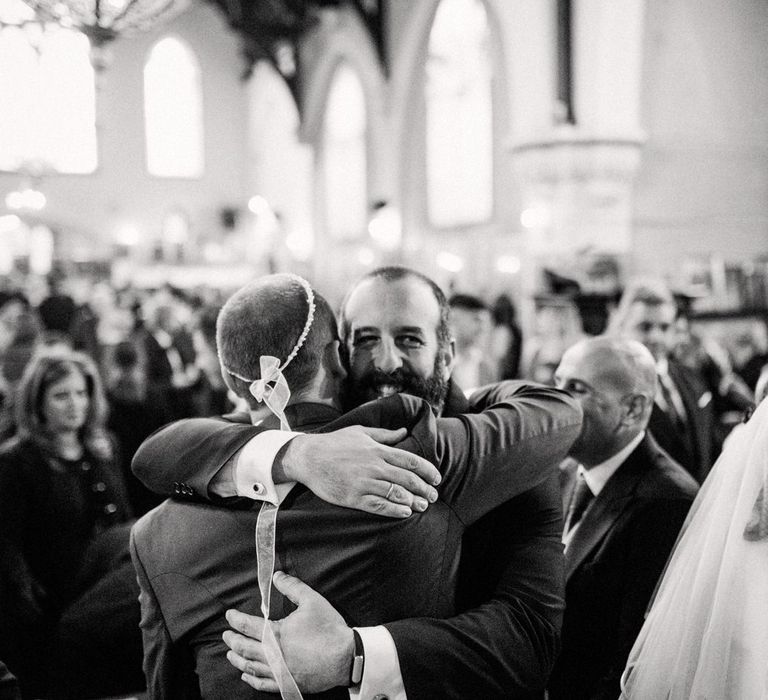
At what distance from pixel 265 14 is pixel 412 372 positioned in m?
14.9

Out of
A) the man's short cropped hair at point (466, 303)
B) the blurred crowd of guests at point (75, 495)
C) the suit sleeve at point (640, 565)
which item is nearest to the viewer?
the suit sleeve at point (640, 565)

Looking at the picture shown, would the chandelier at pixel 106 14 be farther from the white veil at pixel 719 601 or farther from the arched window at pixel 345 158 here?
the arched window at pixel 345 158

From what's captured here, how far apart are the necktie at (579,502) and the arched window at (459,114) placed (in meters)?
9.21

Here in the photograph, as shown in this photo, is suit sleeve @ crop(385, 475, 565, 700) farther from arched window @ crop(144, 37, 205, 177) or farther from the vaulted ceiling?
arched window @ crop(144, 37, 205, 177)

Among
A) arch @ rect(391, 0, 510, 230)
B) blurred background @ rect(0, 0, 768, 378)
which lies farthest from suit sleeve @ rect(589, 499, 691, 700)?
arch @ rect(391, 0, 510, 230)

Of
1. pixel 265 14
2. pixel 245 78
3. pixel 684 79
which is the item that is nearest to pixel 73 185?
pixel 245 78

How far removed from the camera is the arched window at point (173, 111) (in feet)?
66.3

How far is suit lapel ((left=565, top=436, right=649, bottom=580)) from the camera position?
7.22ft

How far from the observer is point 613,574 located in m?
2.13

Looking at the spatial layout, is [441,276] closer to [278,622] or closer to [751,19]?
[751,19]

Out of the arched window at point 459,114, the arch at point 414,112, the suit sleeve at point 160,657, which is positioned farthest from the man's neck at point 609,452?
the arched window at point 459,114

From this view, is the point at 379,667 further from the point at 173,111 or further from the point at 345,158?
the point at 173,111

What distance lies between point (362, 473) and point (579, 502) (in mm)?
1248

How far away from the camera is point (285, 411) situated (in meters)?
1.56
